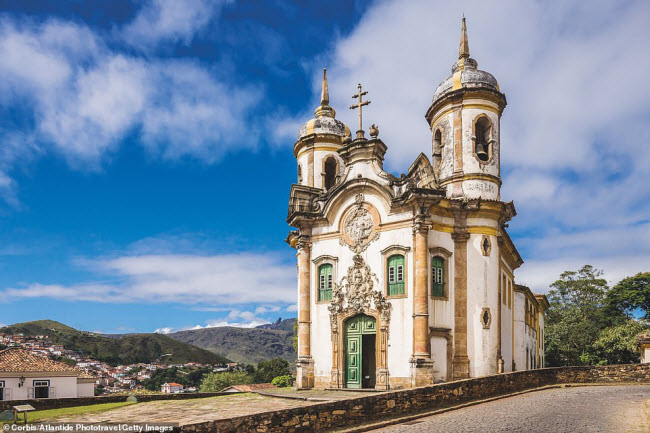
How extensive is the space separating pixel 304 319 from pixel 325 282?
177cm

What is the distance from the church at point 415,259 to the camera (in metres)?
20.4

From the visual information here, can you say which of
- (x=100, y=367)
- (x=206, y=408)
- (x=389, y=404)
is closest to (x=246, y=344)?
(x=100, y=367)

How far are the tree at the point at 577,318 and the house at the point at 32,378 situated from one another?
3545 cm

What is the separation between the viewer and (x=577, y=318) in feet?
156

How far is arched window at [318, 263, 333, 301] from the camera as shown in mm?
22719

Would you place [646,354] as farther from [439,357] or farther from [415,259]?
[415,259]

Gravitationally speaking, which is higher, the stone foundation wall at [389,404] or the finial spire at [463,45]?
the finial spire at [463,45]

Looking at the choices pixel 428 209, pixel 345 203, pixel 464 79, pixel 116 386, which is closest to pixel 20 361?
pixel 345 203

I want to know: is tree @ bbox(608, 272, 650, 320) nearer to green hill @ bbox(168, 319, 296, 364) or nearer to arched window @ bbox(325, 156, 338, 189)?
arched window @ bbox(325, 156, 338, 189)

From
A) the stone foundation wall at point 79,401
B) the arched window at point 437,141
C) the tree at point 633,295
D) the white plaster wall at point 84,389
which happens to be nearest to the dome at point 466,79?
the arched window at point 437,141

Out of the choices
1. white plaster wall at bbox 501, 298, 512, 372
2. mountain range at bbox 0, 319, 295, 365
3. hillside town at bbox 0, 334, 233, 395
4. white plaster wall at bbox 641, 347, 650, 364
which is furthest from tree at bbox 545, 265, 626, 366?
mountain range at bbox 0, 319, 295, 365

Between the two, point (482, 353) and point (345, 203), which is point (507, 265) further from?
point (345, 203)

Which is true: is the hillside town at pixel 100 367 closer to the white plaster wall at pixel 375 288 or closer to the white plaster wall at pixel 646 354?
the white plaster wall at pixel 375 288

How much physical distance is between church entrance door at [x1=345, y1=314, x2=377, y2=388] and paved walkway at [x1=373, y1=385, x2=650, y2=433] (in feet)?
20.0
